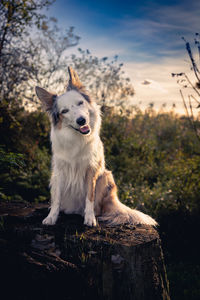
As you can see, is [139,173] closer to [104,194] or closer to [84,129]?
[104,194]

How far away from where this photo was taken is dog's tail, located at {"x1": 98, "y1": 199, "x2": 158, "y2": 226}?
3.57m

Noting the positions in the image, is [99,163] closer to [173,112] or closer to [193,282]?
[193,282]

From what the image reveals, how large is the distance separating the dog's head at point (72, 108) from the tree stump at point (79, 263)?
1193 mm

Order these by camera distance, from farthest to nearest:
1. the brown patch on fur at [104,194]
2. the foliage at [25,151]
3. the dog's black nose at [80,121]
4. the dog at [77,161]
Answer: the foliage at [25,151] < the brown patch on fur at [104,194] < the dog at [77,161] < the dog's black nose at [80,121]

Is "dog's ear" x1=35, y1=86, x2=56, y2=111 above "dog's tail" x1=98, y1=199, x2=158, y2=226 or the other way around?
above

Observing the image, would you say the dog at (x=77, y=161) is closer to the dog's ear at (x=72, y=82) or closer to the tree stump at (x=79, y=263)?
the dog's ear at (x=72, y=82)

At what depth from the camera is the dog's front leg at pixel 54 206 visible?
11.1ft

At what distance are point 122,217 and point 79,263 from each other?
38.0 inches

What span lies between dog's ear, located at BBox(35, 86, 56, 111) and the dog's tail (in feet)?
5.12

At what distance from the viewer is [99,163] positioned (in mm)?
3648

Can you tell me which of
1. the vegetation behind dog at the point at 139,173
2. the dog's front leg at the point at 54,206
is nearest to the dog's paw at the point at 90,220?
the dog's front leg at the point at 54,206

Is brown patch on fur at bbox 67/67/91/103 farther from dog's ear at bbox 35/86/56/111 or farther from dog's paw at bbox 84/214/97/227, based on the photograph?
dog's paw at bbox 84/214/97/227

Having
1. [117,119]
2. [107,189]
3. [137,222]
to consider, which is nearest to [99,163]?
[107,189]

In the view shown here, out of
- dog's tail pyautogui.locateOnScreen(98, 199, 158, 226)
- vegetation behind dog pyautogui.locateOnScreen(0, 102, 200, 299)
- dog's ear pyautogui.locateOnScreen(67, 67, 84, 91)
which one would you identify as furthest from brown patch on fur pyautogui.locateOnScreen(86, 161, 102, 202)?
dog's ear pyautogui.locateOnScreen(67, 67, 84, 91)
